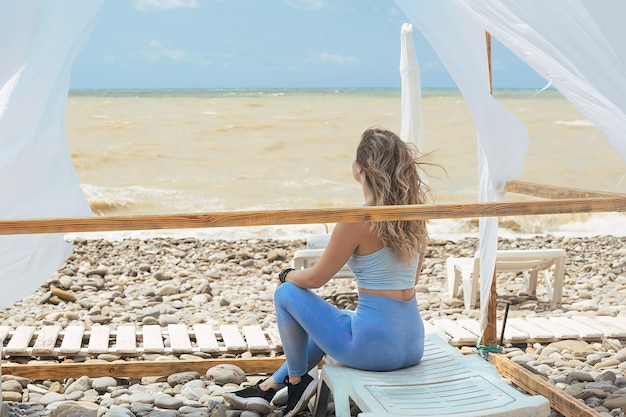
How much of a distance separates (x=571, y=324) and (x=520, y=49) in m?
2.28

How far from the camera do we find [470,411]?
2732 mm

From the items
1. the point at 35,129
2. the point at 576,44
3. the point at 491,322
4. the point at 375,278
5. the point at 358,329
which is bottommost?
the point at 491,322

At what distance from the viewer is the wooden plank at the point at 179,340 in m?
4.30

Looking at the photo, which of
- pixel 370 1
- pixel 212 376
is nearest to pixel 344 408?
pixel 212 376

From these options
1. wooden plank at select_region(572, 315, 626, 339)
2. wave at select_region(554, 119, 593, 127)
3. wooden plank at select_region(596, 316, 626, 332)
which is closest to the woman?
wooden plank at select_region(572, 315, 626, 339)

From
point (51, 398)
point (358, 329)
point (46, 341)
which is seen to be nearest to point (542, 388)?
point (358, 329)

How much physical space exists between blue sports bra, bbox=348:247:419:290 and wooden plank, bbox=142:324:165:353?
162 cm

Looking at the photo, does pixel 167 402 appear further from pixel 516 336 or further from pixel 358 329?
pixel 516 336

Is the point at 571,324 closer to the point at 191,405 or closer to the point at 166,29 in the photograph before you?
the point at 191,405

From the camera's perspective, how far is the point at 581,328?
480 centimetres

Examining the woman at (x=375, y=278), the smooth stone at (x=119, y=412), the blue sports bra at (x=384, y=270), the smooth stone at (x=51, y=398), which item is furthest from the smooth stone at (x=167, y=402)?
the blue sports bra at (x=384, y=270)

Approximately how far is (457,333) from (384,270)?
5.42ft

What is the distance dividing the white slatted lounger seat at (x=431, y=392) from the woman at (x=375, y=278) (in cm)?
9

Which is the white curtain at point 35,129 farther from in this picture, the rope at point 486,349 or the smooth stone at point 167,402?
the rope at point 486,349
